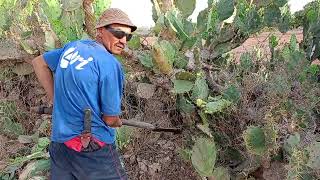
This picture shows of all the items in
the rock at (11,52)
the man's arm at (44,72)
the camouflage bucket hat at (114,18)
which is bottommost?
the rock at (11,52)

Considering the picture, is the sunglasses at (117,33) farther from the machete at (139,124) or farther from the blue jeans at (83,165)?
the machete at (139,124)

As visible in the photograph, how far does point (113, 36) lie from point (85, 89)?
0.45 metres

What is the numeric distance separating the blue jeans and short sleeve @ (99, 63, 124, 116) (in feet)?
1.00

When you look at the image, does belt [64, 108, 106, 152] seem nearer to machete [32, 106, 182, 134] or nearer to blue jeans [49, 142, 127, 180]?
blue jeans [49, 142, 127, 180]

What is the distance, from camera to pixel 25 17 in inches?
271

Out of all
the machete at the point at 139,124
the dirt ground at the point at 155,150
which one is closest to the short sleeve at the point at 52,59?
the machete at the point at 139,124

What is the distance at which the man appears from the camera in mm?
3496

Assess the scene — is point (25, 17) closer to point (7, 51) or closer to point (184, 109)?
point (7, 51)

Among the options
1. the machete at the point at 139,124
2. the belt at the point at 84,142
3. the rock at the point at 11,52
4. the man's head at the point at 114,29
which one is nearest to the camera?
the belt at the point at 84,142

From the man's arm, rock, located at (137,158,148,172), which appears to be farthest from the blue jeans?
rock, located at (137,158,148,172)

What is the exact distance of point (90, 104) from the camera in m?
3.55

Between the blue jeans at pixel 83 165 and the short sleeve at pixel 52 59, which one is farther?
the short sleeve at pixel 52 59

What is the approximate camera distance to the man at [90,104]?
350cm

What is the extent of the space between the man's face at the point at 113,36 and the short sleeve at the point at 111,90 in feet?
0.76
